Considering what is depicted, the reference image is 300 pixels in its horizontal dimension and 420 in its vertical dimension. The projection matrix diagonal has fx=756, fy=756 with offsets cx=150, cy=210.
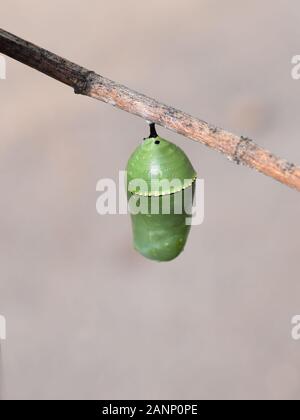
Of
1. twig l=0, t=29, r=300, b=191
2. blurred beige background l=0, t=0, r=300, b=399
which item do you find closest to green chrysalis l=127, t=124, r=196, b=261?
twig l=0, t=29, r=300, b=191

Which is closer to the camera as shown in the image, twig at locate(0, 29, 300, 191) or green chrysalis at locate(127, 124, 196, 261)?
twig at locate(0, 29, 300, 191)

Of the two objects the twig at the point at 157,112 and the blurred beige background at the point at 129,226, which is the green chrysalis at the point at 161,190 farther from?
the blurred beige background at the point at 129,226

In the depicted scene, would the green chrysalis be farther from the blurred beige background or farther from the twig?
the blurred beige background

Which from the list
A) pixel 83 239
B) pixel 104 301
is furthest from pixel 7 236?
pixel 104 301

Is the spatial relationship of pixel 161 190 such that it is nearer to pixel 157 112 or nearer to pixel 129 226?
pixel 157 112

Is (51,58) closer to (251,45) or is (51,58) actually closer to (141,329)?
(141,329)

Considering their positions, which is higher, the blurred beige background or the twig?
the blurred beige background

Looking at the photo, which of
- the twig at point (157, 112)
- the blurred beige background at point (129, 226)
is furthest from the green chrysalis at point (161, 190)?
the blurred beige background at point (129, 226)
